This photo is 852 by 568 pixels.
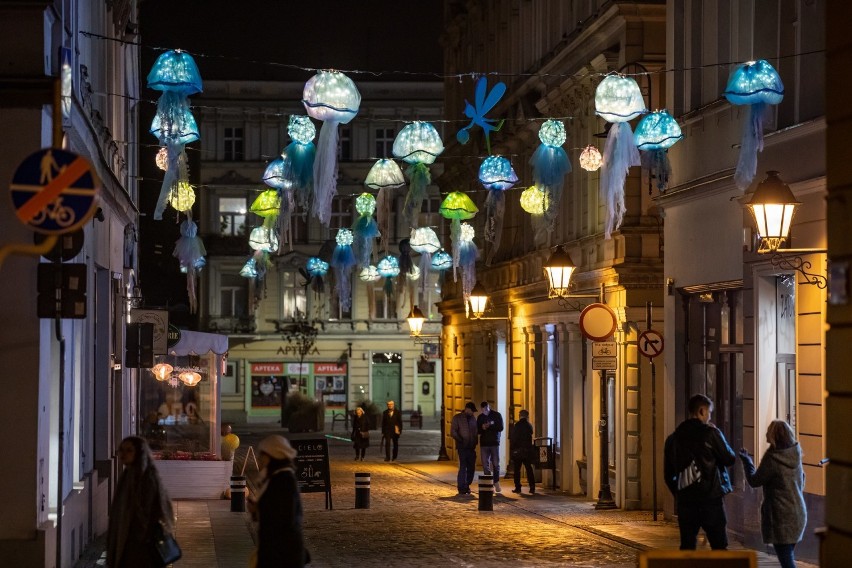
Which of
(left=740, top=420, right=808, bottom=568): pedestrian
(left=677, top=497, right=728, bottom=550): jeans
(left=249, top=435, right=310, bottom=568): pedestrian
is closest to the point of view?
(left=249, top=435, right=310, bottom=568): pedestrian

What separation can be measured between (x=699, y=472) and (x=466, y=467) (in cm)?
1595

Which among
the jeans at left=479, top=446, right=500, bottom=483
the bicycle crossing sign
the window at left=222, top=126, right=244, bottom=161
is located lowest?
the jeans at left=479, top=446, right=500, bottom=483

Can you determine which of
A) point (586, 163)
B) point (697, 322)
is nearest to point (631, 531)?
point (697, 322)

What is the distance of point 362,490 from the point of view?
2645cm

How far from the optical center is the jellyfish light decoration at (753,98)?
1662 centimetres

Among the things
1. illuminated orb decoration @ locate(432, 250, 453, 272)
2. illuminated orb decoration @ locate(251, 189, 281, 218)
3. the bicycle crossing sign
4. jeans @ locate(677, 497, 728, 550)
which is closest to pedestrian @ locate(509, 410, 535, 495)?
illuminated orb decoration @ locate(251, 189, 281, 218)

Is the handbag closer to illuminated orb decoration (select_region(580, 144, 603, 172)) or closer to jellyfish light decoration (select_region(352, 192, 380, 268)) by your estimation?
illuminated orb decoration (select_region(580, 144, 603, 172))

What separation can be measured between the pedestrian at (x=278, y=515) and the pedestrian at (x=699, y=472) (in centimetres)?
492

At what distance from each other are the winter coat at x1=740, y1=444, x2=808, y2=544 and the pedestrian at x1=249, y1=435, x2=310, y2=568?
17.4ft

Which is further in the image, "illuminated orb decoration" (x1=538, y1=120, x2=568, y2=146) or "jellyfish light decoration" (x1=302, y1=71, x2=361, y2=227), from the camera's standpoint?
"illuminated orb decoration" (x1=538, y1=120, x2=568, y2=146)

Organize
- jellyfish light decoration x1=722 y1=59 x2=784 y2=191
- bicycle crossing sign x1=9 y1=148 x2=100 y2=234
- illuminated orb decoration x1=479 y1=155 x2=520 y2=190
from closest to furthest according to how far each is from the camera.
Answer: bicycle crossing sign x1=9 y1=148 x2=100 y2=234 < jellyfish light decoration x1=722 y1=59 x2=784 y2=191 < illuminated orb decoration x1=479 y1=155 x2=520 y2=190

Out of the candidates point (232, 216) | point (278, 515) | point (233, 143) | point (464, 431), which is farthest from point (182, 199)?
point (232, 216)

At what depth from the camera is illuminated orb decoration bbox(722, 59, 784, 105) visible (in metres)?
16.6

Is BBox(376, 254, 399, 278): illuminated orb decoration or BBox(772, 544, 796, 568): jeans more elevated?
BBox(376, 254, 399, 278): illuminated orb decoration
